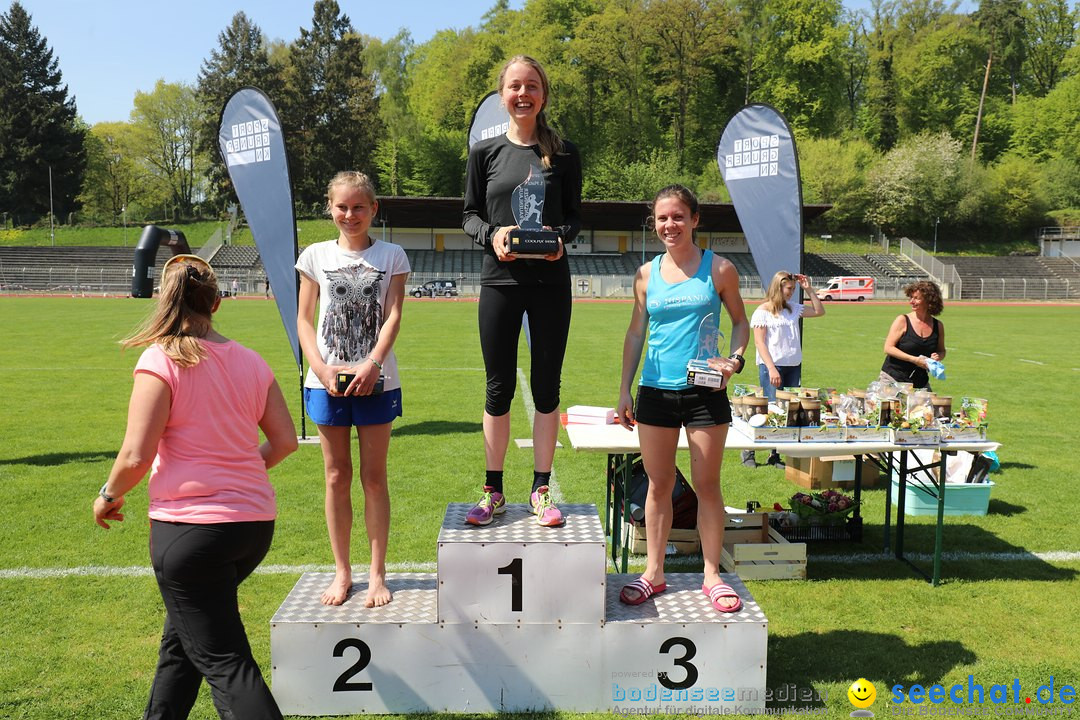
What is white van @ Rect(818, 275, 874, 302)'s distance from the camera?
4534cm

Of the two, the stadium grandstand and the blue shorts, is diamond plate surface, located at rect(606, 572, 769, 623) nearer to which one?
the blue shorts

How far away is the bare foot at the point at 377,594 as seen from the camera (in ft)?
11.3

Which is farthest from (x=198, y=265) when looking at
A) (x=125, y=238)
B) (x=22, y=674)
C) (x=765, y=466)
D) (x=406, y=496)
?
(x=125, y=238)

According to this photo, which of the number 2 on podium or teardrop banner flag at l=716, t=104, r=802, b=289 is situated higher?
teardrop banner flag at l=716, t=104, r=802, b=289

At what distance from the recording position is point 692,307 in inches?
140

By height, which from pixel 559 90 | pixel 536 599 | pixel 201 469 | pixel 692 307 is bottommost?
pixel 536 599


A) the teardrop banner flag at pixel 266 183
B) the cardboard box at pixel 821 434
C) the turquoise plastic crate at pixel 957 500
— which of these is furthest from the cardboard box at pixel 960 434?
the teardrop banner flag at pixel 266 183

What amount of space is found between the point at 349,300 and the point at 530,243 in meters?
0.79

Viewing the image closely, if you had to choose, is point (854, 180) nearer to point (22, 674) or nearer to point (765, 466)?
point (765, 466)

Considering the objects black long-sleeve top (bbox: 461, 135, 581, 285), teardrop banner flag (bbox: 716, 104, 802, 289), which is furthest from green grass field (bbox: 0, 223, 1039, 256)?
black long-sleeve top (bbox: 461, 135, 581, 285)

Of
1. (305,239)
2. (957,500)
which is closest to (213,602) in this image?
(957,500)

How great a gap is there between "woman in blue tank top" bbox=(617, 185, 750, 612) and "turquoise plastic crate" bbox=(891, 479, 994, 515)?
3.25m

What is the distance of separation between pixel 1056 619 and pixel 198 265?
4491mm

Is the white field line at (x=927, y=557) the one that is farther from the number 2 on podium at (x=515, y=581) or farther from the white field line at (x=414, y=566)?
the number 2 on podium at (x=515, y=581)
